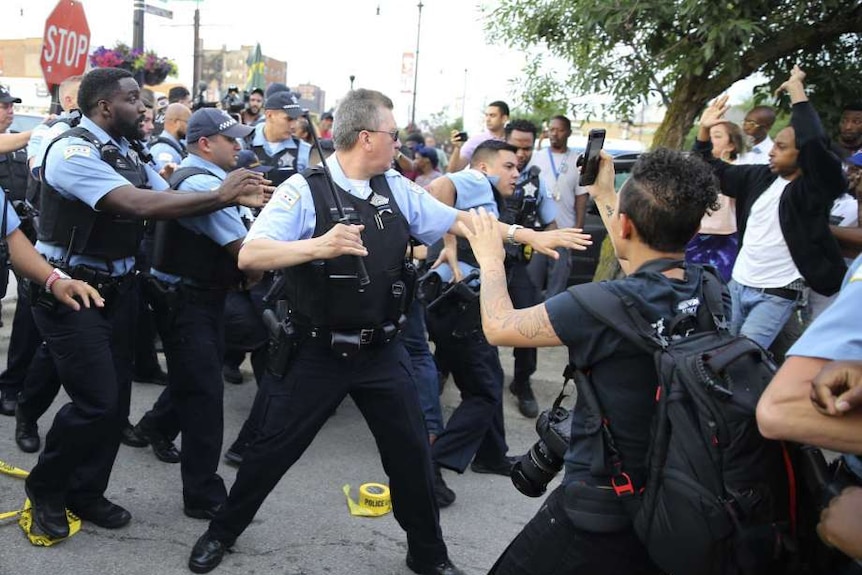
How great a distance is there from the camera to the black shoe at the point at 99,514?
3.79 metres

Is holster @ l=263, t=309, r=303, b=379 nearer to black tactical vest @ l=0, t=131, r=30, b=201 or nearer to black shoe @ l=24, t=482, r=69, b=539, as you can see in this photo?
black shoe @ l=24, t=482, r=69, b=539

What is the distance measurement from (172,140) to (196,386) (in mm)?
3263

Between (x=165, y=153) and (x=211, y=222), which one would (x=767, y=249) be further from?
(x=165, y=153)

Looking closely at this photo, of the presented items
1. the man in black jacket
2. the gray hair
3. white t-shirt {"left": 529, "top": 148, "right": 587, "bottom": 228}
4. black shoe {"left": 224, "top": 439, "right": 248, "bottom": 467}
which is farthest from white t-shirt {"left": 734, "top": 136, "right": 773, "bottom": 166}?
black shoe {"left": 224, "top": 439, "right": 248, "bottom": 467}

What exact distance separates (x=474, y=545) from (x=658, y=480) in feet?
6.79

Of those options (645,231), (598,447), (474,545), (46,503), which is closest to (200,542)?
(46,503)

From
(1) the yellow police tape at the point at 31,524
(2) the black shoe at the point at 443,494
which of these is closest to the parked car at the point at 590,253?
(2) the black shoe at the point at 443,494

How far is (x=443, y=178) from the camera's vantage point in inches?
185

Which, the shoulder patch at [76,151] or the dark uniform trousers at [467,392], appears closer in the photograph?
the shoulder patch at [76,151]

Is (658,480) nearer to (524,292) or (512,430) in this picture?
(524,292)

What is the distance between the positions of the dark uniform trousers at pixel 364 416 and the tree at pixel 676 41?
11.0 ft

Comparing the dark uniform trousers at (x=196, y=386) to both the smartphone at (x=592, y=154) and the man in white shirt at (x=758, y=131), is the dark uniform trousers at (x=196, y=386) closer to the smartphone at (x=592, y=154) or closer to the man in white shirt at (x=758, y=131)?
the smartphone at (x=592, y=154)

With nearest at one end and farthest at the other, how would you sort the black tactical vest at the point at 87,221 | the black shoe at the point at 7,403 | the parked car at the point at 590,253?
the black tactical vest at the point at 87,221
the black shoe at the point at 7,403
the parked car at the point at 590,253

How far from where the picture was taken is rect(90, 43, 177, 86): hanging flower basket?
938 centimetres
